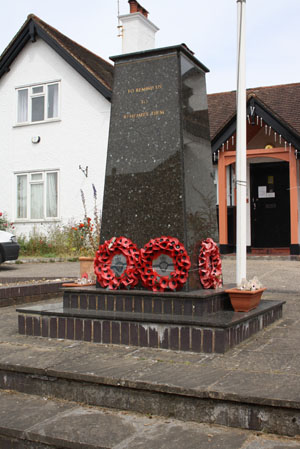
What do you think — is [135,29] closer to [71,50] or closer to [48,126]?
[71,50]

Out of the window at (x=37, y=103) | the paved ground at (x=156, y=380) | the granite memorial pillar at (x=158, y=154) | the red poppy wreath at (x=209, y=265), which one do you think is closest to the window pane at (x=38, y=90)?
the window at (x=37, y=103)

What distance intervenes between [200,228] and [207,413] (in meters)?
2.20

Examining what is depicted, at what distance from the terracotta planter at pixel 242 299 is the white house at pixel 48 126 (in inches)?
470

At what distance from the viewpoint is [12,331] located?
4676 millimetres

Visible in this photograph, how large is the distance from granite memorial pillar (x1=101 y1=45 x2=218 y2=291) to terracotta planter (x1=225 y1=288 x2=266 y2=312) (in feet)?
1.15

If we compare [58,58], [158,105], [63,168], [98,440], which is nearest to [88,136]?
[63,168]

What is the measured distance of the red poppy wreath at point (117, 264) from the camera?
4551 mm

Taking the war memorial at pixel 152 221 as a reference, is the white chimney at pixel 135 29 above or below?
above

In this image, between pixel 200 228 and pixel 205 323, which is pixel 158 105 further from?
pixel 205 323

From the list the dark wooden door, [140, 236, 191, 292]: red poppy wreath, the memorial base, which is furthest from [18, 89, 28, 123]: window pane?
[140, 236, 191, 292]: red poppy wreath

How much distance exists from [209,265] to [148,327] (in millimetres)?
1066

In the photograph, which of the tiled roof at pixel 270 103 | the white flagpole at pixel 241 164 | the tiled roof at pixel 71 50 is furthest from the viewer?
the tiled roof at pixel 71 50

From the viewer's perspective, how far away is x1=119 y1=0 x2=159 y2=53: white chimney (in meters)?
15.8

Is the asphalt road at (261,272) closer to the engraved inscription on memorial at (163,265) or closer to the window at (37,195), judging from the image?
the engraved inscription on memorial at (163,265)
